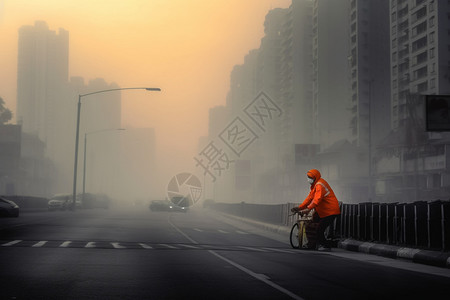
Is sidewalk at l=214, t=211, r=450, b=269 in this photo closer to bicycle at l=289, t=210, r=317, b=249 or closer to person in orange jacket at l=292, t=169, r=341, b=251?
person in orange jacket at l=292, t=169, r=341, b=251

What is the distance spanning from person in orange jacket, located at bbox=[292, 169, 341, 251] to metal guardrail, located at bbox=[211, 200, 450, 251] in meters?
0.90

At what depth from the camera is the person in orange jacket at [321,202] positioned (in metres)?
16.7

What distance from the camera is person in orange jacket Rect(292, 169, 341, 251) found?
54.9 feet

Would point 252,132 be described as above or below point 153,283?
above

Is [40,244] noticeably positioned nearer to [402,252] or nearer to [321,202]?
[321,202]

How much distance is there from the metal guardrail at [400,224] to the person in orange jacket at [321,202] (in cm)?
90

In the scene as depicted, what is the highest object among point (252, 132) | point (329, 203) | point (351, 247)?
point (252, 132)

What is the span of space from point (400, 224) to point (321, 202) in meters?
1.94

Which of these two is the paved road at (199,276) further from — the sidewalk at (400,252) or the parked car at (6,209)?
the parked car at (6,209)

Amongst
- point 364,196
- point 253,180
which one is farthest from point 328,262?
point 253,180

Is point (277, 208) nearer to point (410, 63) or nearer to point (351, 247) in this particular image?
point (351, 247)

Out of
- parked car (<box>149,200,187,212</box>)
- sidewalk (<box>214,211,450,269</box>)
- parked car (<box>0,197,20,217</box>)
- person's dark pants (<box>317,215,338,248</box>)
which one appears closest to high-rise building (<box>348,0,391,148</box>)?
parked car (<box>149,200,187,212</box>)

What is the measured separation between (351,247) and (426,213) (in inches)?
167

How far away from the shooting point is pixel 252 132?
614 ft
